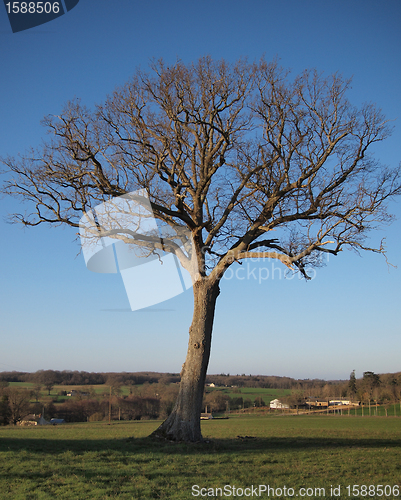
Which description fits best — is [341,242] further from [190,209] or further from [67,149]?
[67,149]

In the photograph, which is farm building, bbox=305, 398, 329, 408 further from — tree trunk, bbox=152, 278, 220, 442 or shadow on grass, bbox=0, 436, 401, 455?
tree trunk, bbox=152, 278, 220, 442

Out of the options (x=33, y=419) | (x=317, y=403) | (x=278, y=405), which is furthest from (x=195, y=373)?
(x=317, y=403)

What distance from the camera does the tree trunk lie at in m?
11.0

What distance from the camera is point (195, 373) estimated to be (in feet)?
37.8

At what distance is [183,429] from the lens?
10922mm

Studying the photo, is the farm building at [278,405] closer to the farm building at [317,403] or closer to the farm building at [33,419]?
the farm building at [317,403]

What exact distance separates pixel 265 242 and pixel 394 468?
7714 millimetres

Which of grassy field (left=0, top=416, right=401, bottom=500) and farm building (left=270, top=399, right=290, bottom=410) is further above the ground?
grassy field (left=0, top=416, right=401, bottom=500)

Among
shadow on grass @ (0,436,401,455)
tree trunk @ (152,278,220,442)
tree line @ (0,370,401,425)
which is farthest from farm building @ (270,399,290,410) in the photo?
tree trunk @ (152,278,220,442)

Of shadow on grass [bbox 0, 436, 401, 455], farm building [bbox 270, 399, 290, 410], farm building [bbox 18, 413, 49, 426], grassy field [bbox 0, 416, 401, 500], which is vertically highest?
grassy field [bbox 0, 416, 401, 500]

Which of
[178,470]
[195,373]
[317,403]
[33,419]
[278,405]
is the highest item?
[195,373]

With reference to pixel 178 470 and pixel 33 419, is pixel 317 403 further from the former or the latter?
pixel 178 470

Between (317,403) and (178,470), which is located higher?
(178,470)

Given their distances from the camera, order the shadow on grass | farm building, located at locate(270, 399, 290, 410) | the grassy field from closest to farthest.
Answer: the grassy field
the shadow on grass
farm building, located at locate(270, 399, 290, 410)
